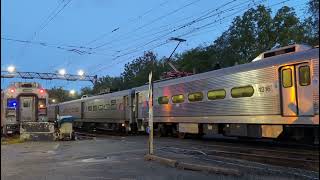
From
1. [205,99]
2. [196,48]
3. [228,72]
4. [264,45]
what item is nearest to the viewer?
[228,72]

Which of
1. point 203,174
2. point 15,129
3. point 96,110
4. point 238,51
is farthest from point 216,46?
point 203,174

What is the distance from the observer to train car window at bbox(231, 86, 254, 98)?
790 inches

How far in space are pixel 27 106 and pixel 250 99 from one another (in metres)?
16.3

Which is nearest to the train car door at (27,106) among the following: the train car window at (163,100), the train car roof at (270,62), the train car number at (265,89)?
the train car window at (163,100)

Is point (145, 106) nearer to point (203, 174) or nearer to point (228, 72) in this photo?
point (228, 72)

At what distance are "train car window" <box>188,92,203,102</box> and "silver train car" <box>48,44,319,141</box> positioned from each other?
0.16 feet

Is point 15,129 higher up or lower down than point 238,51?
lower down

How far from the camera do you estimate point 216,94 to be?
22750 mm

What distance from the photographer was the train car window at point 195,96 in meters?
24.2

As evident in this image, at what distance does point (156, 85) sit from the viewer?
99.1 feet

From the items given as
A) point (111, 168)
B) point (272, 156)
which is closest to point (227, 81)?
point (272, 156)

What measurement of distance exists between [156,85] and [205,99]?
22.8 feet

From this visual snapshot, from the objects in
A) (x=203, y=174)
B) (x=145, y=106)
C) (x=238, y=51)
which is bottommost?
(x=203, y=174)

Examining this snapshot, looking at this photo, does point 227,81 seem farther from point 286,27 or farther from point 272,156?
point 286,27
